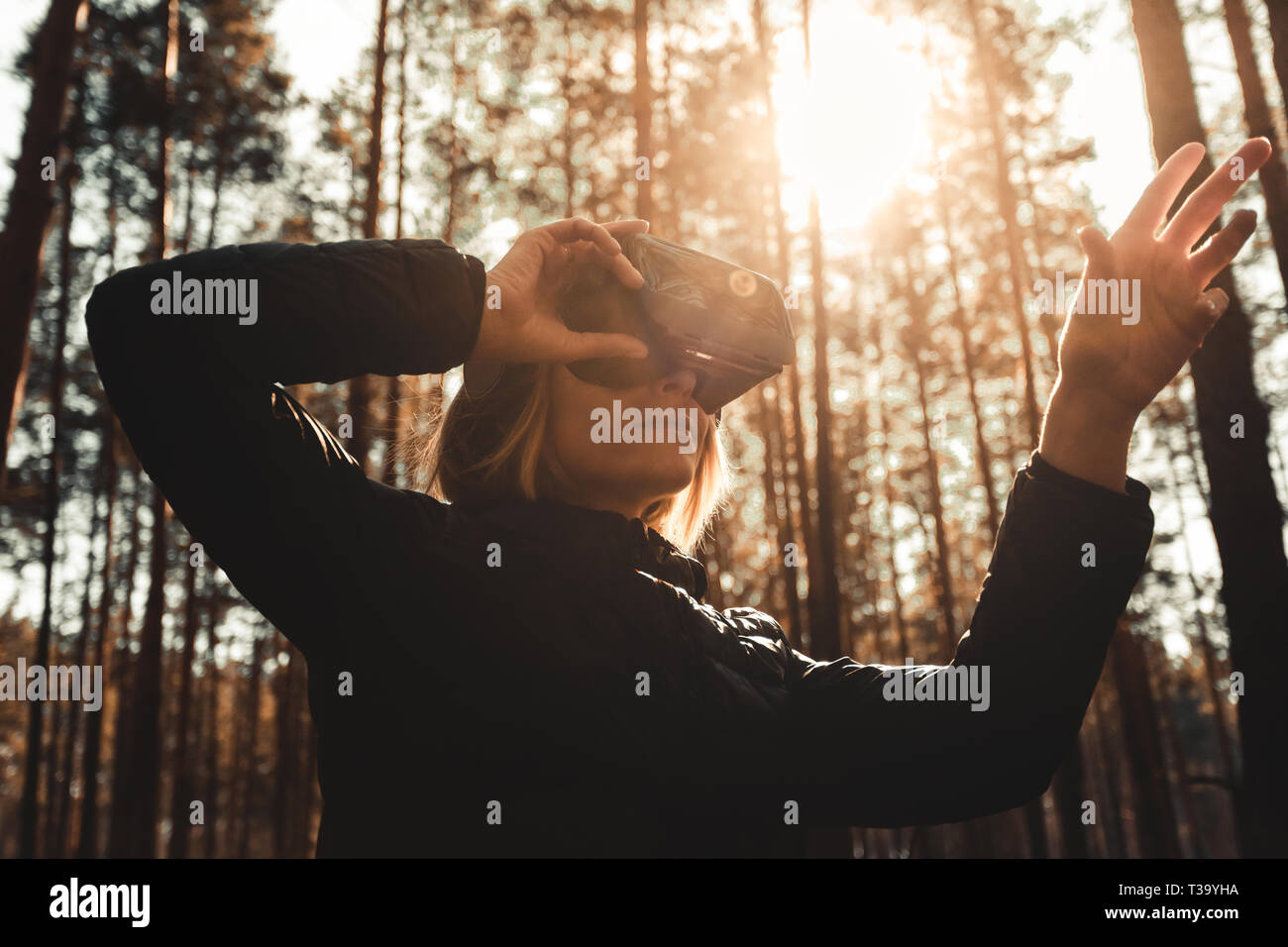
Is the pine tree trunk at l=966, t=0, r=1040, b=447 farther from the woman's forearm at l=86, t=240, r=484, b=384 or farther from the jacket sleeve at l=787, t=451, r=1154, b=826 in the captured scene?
the woman's forearm at l=86, t=240, r=484, b=384

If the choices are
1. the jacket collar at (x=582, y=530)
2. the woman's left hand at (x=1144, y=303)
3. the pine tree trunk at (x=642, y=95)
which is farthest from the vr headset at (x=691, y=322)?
the pine tree trunk at (x=642, y=95)

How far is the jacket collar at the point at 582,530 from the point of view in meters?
1.49

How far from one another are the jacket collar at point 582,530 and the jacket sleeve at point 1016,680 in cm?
49

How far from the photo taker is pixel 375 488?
1444mm

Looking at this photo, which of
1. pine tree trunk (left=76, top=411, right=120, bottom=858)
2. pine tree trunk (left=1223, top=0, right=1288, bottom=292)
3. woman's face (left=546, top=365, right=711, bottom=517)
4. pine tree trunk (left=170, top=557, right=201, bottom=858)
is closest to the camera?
woman's face (left=546, top=365, right=711, bottom=517)

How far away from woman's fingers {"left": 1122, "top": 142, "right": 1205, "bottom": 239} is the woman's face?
32.9 inches

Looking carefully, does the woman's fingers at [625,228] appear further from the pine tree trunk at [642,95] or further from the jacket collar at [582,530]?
the pine tree trunk at [642,95]

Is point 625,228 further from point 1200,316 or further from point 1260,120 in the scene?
point 1260,120

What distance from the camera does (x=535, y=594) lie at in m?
1.39

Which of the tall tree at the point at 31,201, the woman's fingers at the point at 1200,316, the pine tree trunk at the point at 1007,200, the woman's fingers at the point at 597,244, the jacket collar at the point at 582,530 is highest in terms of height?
the pine tree trunk at the point at 1007,200

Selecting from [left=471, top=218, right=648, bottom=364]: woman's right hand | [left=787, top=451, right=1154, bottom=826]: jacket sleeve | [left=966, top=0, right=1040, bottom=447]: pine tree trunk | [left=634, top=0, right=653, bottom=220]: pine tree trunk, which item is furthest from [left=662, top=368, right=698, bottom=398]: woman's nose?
[left=966, top=0, right=1040, bottom=447]: pine tree trunk

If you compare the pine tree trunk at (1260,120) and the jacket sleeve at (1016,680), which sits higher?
the pine tree trunk at (1260,120)

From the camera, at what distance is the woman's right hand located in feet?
4.72

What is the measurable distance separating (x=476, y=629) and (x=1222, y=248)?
136 cm
